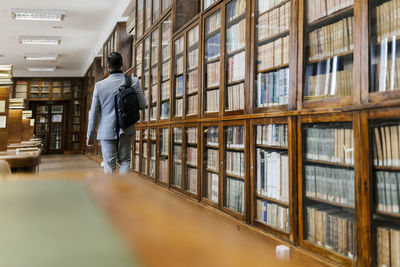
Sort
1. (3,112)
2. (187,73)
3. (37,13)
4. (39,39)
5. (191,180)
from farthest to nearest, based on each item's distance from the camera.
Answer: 1. (39,39)
2. (37,13)
3. (187,73)
4. (191,180)
5. (3,112)

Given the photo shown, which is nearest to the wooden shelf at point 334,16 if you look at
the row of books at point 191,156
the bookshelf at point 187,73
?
the bookshelf at point 187,73

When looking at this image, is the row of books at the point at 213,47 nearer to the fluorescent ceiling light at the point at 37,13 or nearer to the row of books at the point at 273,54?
the row of books at the point at 273,54

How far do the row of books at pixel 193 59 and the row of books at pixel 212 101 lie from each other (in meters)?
0.45

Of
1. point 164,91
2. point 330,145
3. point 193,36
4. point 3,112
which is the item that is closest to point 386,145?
point 330,145

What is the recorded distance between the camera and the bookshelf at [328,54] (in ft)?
5.60

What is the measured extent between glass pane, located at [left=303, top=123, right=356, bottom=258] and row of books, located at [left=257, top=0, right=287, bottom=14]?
3.05ft

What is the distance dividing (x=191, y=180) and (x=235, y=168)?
34.6 inches

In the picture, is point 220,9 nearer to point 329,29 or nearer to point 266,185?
point 329,29

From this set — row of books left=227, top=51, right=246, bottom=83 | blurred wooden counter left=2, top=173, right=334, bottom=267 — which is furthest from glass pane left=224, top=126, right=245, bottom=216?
blurred wooden counter left=2, top=173, right=334, bottom=267

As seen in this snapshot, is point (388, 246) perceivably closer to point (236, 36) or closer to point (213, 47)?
point (236, 36)

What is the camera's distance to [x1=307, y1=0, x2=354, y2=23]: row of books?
179 cm

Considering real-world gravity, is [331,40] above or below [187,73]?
below

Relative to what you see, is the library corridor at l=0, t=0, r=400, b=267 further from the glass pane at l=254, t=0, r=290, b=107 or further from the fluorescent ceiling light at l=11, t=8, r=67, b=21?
the fluorescent ceiling light at l=11, t=8, r=67, b=21

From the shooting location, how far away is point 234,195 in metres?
2.64
